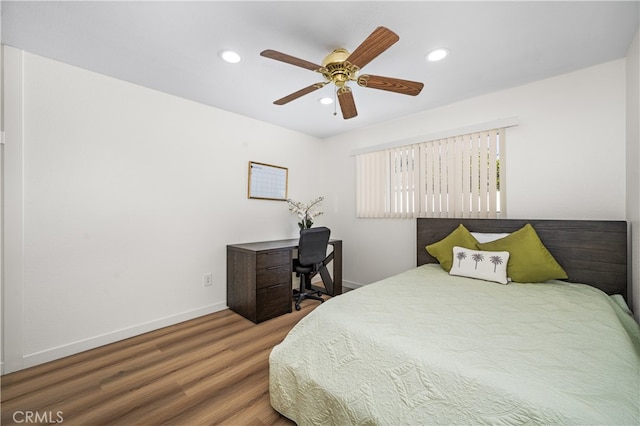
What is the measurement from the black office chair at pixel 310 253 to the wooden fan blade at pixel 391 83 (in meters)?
1.62

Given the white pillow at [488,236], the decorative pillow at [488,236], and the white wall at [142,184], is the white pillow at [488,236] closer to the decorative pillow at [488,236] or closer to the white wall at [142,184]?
the decorative pillow at [488,236]

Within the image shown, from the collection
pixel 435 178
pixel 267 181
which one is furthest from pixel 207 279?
pixel 435 178

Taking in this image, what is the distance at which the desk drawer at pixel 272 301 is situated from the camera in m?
2.63

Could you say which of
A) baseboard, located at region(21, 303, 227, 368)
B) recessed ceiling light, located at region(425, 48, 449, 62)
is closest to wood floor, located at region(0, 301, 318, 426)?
baseboard, located at region(21, 303, 227, 368)

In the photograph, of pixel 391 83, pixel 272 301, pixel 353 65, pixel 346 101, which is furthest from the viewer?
pixel 272 301

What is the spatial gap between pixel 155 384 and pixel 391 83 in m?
2.60

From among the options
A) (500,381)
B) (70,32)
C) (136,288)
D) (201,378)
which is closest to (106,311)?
(136,288)

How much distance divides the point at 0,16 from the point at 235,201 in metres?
2.12

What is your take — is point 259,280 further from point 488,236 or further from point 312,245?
point 488,236

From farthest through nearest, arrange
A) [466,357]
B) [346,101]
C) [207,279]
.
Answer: [207,279]
[346,101]
[466,357]

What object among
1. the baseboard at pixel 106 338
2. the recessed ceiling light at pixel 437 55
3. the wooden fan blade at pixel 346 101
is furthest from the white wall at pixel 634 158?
the baseboard at pixel 106 338

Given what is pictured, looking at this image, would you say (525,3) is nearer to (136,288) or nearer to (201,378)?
(201,378)

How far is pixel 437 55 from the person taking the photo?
1931mm

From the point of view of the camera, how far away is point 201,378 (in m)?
1.75
